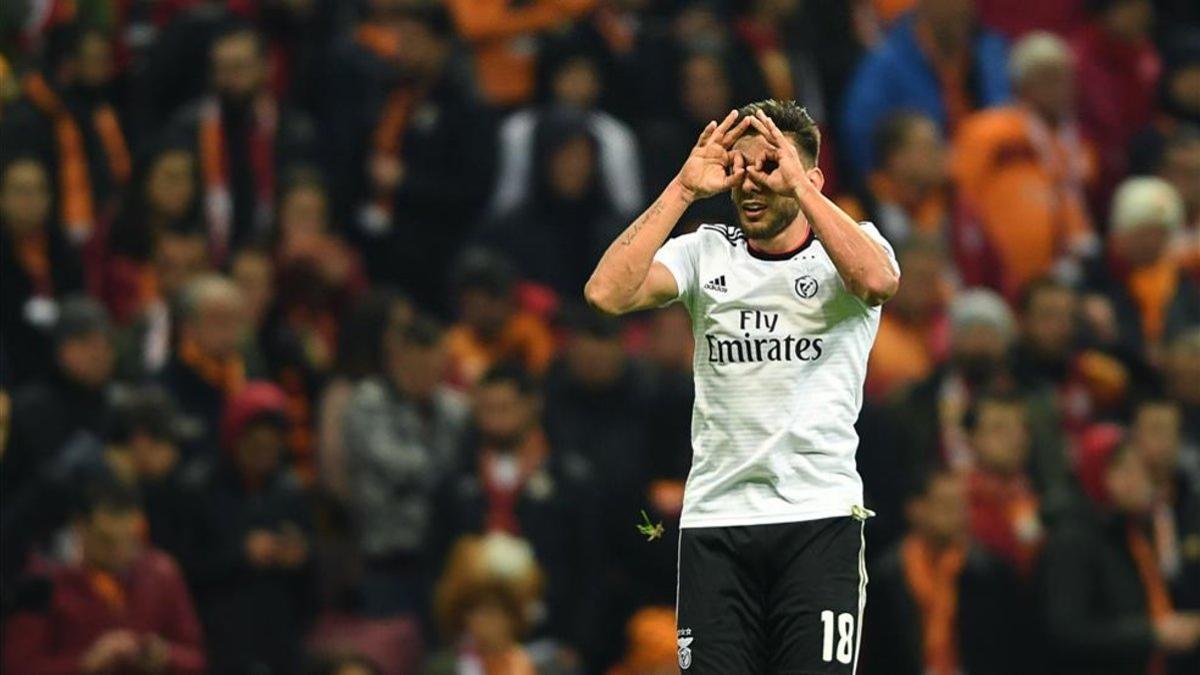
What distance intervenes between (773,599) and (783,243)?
1.15 meters

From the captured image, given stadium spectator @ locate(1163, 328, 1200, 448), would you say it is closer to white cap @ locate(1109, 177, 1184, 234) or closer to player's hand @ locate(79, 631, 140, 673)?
white cap @ locate(1109, 177, 1184, 234)

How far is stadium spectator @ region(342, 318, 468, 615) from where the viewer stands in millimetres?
13508

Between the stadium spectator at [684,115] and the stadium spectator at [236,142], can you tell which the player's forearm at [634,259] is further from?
the stadium spectator at [684,115]

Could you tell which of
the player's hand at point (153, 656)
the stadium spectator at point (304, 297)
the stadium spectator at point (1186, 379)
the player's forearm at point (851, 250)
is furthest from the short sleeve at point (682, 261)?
the stadium spectator at point (1186, 379)

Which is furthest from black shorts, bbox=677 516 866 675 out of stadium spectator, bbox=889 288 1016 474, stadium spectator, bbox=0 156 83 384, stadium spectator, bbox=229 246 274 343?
stadium spectator, bbox=229 246 274 343

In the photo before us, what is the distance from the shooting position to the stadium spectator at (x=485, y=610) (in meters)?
12.8

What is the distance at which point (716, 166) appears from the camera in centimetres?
870

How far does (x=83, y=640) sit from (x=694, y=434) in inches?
174

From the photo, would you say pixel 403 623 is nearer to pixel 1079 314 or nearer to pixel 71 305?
pixel 71 305

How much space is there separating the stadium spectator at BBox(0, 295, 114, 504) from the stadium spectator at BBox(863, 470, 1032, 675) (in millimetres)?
3937

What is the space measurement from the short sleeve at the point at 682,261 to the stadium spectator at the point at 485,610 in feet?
13.6

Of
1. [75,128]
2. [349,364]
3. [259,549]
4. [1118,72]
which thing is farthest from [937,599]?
[1118,72]

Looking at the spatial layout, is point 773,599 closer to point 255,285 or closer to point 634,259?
point 634,259

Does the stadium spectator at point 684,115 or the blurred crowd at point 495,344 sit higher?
the stadium spectator at point 684,115
